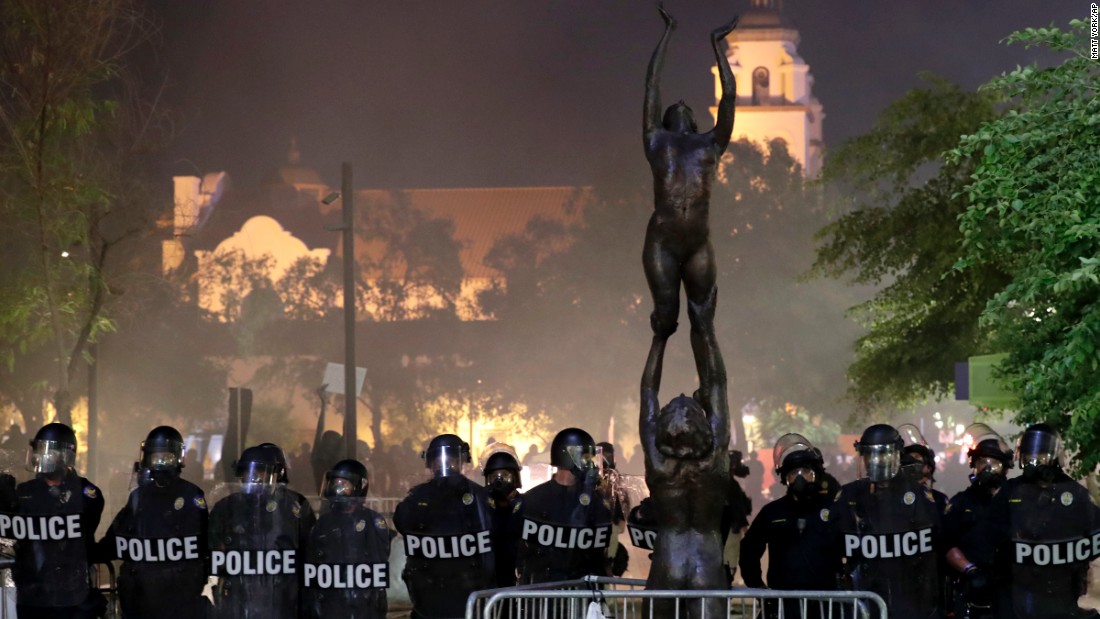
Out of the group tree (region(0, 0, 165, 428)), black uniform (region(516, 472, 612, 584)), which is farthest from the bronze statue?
tree (region(0, 0, 165, 428))

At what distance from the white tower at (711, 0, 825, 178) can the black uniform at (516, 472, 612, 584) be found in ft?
213

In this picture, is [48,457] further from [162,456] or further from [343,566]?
[343,566]

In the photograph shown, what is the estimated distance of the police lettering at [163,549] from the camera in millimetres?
10352

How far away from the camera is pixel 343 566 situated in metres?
10.1

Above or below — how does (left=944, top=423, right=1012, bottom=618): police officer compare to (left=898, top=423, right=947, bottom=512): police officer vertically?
below

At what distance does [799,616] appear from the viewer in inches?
365

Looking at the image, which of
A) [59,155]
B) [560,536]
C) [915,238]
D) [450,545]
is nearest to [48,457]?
[450,545]

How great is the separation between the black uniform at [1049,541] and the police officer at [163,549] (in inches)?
200

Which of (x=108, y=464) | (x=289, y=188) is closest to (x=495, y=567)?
(x=108, y=464)

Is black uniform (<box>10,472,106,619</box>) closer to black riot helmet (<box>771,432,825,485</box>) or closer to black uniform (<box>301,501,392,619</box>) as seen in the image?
black uniform (<box>301,501,392,619</box>)

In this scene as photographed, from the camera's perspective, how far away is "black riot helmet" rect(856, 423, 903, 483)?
958 cm

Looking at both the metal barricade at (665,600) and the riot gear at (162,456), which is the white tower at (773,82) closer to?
the riot gear at (162,456)

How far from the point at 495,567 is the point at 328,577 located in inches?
50.5

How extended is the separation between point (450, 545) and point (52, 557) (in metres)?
2.62
